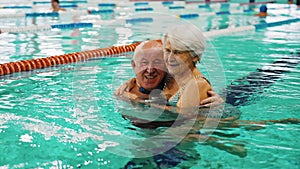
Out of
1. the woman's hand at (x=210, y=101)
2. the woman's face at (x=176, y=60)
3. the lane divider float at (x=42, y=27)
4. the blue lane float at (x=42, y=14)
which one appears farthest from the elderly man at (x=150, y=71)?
the blue lane float at (x=42, y=14)

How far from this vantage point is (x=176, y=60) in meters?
2.53

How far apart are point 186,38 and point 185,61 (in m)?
0.16

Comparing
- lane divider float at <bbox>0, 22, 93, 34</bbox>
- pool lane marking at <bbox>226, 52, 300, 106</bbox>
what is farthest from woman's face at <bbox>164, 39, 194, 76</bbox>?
lane divider float at <bbox>0, 22, 93, 34</bbox>

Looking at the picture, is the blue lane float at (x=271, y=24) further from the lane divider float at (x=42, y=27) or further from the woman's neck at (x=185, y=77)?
the woman's neck at (x=185, y=77)

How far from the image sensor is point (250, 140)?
2537 mm

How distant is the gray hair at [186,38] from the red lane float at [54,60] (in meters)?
2.85

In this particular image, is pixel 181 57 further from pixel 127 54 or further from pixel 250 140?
pixel 127 54

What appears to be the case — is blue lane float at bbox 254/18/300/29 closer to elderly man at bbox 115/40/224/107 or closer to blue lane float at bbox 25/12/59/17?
blue lane float at bbox 25/12/59/17

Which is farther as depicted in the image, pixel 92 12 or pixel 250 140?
pixel 92 12

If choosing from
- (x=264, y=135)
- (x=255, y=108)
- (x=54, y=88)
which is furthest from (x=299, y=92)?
(x=54, y=88)

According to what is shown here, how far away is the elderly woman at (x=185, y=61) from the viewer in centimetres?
247

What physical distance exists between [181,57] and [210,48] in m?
4.15

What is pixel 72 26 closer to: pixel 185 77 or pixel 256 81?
pixel 256 81

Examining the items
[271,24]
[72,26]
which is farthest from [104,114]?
[271,24]
